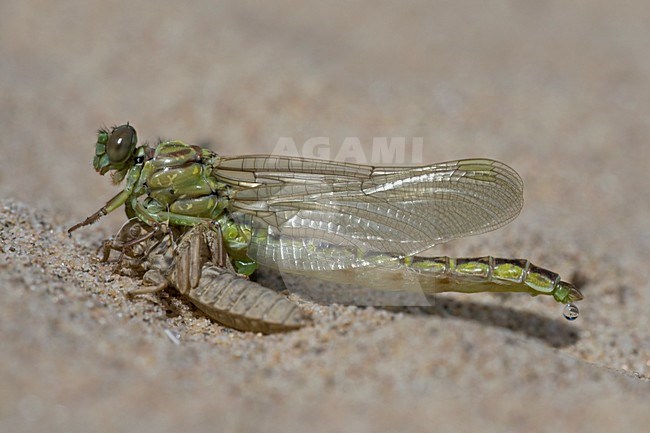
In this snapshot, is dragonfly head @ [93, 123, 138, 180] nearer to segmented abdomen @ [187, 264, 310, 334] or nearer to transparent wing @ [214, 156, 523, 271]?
transparent wing @ [214, 156, 523, 271]

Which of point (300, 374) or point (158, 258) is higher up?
point (158, 258)

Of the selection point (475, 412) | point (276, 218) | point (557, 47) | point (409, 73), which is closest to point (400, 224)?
point (276, 218)

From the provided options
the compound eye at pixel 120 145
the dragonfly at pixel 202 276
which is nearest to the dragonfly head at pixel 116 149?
the compound eye at pixel 120 145

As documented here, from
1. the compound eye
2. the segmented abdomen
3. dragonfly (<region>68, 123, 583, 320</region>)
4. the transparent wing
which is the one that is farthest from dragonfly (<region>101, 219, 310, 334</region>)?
the compound eye

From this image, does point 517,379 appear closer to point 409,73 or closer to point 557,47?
point 409,73

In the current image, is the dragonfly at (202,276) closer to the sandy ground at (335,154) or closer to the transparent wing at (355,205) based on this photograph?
the sandy ground at (335,154)

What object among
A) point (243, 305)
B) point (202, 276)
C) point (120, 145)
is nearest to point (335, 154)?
point (120, 145)

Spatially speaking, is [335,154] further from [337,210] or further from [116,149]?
[116,149]
